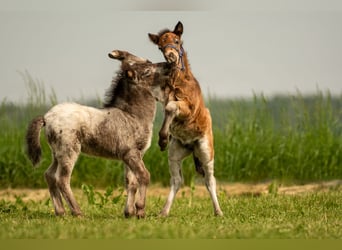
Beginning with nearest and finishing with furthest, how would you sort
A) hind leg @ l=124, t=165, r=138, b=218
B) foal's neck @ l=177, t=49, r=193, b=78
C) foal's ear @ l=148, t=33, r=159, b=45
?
hind leg @ l=124, t=165, r=138, b=218 < foal's neck @ l=177, t=49, r=193, b=78 < foal's ear @ l=148, t=33, r=159, b=45

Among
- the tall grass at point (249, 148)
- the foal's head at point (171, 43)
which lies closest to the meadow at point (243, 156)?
the tall grass at point (249, 148)

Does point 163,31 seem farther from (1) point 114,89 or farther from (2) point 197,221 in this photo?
(2) point 197,221

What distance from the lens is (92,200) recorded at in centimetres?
845

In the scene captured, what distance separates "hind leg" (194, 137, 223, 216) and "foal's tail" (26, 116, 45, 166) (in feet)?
5.69

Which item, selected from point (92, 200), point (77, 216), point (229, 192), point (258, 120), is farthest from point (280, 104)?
point (77, 216)

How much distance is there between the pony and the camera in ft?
23.0

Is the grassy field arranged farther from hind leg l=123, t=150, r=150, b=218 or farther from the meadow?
hind leg l=123, t=150, r=150, b=218

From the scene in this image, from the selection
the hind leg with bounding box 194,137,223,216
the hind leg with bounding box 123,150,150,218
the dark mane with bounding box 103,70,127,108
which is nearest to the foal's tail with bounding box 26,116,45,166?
the dark mane with bounding box 103,70,127,108

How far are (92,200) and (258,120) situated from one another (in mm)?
5129

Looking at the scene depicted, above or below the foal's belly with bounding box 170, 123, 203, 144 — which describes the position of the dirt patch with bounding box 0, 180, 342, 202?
below

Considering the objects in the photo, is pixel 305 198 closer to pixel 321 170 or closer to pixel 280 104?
pixel 321 170

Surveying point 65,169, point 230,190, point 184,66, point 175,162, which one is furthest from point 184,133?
point 230,190

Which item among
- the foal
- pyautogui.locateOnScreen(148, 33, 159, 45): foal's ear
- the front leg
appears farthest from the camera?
pyautogui.locateOnScreen(148, 33, 159, 45): foal's ear

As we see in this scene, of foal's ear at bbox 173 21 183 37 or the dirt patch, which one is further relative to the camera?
the dirt patch
